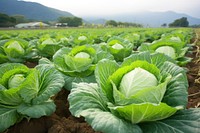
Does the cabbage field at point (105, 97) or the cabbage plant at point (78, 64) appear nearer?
the cabbage field at point (105, 97)

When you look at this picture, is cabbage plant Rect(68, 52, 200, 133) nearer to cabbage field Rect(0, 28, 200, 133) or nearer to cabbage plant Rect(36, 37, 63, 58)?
cabbage field Rect(0, 28, 200, 133)

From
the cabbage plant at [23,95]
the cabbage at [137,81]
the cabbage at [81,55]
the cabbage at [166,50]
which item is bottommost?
the cabbage plant at [23,95]

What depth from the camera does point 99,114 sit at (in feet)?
5.81

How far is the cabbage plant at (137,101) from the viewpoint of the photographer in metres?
1.72

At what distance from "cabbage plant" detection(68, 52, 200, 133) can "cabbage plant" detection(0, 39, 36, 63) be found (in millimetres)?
3376

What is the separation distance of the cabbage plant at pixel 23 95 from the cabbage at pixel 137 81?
0.89 m

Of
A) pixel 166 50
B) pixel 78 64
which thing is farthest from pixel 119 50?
pixel 78 64

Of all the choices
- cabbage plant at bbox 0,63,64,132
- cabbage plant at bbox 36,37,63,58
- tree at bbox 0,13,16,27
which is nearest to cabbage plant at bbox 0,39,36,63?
cabbage plant at bbox 36,37,63,58

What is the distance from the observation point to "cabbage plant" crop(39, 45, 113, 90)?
3326mm

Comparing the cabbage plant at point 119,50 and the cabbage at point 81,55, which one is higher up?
the cabbage at point 81,55

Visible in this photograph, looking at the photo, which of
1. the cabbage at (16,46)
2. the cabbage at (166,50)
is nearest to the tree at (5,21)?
the cabbage at (16,46)

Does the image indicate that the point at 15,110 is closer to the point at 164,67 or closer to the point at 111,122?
the point at 111,122

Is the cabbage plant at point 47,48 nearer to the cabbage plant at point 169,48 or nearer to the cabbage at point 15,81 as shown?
the cabbage plant at point 169,48

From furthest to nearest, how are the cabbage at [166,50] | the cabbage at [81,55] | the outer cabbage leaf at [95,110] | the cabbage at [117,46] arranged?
the cabbage at [117,46]
the cabbage at [166,50]
the cabbage at [81,55]
the outer cabbage leaf at [95,110]
